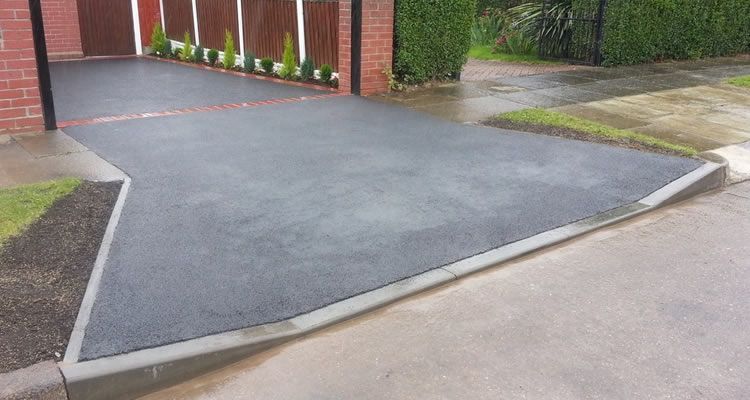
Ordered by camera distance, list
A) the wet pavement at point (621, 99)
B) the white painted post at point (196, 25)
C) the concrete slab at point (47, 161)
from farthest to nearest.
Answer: the white painted post at point (196, 25), the wet pavement at point (621, 99), the concrete slab at point (47, 161)

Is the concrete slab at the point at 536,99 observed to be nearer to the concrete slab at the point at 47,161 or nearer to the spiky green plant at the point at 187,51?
the concrete slab at the point at 47,161

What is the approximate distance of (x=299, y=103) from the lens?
33.0ft

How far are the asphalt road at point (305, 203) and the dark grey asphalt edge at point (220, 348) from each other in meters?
0.10

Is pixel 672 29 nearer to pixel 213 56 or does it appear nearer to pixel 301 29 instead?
pixel 301 29

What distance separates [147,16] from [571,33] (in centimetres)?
1047

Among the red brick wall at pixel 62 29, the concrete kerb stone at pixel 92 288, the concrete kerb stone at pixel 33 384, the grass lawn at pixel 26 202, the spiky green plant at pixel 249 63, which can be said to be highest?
the red brick wall at pixel 62 29

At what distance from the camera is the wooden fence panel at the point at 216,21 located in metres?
13.9

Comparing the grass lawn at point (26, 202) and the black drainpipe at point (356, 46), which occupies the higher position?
the black drainpipe at point (356, 46)

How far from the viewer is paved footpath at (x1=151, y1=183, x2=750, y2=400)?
3404mm

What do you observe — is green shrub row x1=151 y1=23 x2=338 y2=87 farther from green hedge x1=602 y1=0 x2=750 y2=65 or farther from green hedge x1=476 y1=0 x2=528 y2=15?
green hedge x1=476 y1=0 x2=528 y2=15

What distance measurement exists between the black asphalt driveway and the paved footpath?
363mm

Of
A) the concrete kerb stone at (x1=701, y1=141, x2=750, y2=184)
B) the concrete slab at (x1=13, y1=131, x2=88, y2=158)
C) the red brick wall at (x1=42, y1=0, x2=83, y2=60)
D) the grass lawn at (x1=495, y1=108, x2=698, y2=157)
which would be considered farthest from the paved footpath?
the red brick wall at (x1=42, y1=0, x2=83, y2=60)

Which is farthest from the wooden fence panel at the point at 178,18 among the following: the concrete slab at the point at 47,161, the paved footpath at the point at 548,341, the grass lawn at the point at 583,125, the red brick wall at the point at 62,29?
the paved footpath at the point at 548,341

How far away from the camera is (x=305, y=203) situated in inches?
227
